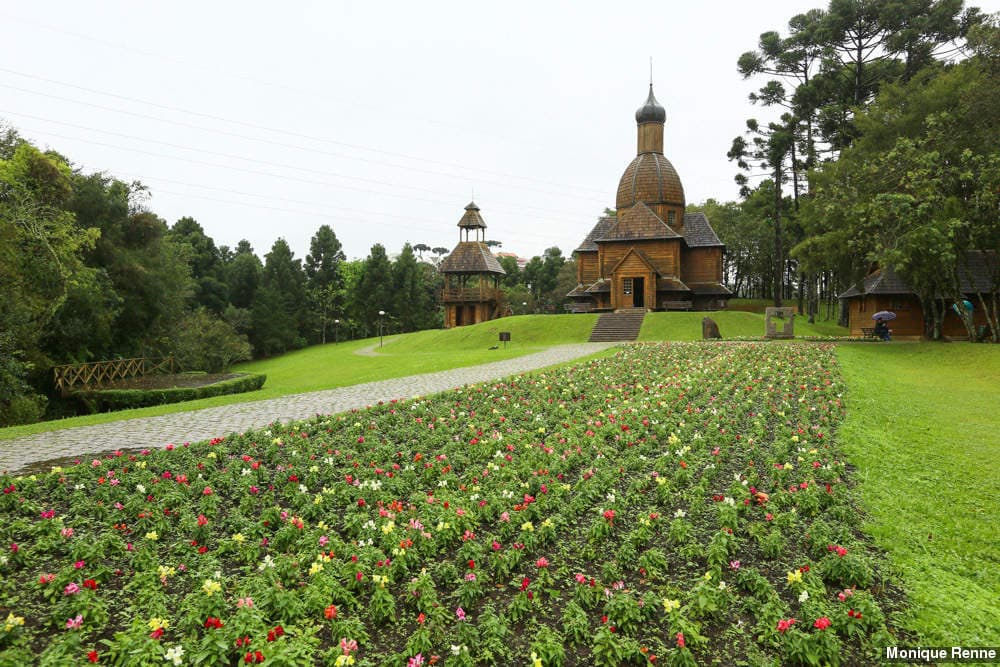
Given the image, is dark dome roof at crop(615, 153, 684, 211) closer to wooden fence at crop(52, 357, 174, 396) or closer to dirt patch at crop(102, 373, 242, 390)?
dirt patch at crop(102, 373, 242, 390)

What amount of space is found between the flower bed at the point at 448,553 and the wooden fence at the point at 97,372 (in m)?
25.0

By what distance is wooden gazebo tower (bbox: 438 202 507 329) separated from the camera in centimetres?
5466

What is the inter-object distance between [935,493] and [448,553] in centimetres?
690

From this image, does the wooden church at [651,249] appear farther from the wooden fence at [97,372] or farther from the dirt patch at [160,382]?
the wooden fence at [97,372]

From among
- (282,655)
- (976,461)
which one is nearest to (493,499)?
(282,655)

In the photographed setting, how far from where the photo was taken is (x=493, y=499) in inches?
279

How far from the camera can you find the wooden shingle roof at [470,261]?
2143 inches

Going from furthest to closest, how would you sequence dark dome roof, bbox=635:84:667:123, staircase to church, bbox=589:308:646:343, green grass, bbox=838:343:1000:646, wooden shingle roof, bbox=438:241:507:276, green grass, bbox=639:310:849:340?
Result: wooden shingle roof, bbox=438:241:507:276
dark dome roof, bbox=635:84:667:123
staircase to church, bbox=589:308:646:343
green grass, bbox=639:310:849:340
green grass, bbox=838:343:1000:646

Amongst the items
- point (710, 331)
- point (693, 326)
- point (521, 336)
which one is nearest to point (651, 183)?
point (693, 326)

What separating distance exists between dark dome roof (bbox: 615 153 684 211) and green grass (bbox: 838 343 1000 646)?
33.1 meters

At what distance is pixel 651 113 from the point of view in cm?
4888

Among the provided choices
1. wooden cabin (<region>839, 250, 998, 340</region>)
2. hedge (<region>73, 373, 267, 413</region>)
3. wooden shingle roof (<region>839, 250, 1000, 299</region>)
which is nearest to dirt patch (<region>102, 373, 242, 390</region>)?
hedge (<region>73, 373, 267, 413</region>)

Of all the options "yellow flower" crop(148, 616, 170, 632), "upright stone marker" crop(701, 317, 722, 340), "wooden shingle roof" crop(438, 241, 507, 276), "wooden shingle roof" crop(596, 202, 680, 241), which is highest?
"wooden shingle roof" crop(596, 202, 680, 241)

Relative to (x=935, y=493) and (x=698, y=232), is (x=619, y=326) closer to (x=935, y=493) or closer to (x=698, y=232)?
(x=698, y=232)
